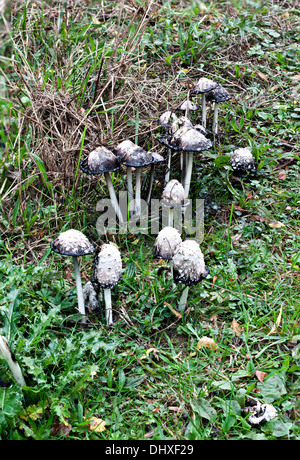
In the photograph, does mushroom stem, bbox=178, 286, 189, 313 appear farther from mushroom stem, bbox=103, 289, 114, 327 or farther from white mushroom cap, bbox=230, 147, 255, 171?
white mushroom cap, bbox=230, 147, 255, 171

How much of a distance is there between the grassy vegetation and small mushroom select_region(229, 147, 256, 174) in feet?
0.46

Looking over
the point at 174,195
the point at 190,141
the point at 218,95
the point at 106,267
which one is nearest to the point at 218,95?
the point at 218,95

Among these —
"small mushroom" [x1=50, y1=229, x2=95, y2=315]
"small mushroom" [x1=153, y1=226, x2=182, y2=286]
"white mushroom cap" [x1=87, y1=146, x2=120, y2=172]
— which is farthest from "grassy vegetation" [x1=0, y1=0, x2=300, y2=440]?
"white mushroom cap" [x1=87, y1=146, x2=120, y2=172]

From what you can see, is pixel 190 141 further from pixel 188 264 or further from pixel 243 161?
pixel 188 264

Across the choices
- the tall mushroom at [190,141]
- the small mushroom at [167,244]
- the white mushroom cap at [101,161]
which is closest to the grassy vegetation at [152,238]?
the small mushroom at [167,244]

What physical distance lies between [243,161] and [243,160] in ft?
0.03

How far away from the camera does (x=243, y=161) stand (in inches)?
166

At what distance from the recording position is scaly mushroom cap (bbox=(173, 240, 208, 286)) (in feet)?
9.09

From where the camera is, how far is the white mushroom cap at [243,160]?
4.21 m

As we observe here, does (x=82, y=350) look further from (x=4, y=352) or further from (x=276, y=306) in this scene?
(x=276, y=306)

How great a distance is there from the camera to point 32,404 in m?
2.44

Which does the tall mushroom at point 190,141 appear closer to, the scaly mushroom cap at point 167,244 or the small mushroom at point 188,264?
the scaly mushroom cap at point 167,244

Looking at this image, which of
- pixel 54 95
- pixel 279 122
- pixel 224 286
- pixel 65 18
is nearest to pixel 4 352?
pixel 224 286

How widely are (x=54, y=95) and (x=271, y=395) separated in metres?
3.56
